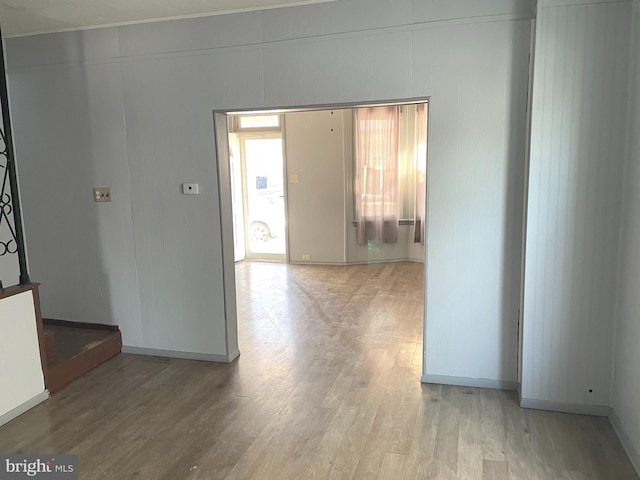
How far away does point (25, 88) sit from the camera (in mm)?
3863

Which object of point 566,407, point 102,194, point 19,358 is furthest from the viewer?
point 102,194

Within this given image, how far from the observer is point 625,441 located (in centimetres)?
253

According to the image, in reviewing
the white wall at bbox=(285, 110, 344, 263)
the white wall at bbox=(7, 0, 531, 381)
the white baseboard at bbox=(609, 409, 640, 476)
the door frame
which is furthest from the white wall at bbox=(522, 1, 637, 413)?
the door frame

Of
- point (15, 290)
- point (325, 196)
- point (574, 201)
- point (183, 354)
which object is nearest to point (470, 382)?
point (574, 201)

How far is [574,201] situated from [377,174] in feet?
14.3

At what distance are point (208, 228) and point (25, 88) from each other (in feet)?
6.27

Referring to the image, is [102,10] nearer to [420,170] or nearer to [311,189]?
[311,189]

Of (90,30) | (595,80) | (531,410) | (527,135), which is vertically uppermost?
(90,30)

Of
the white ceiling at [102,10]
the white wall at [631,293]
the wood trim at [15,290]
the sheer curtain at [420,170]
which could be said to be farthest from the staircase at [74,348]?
the sheer curtain at [420,170]

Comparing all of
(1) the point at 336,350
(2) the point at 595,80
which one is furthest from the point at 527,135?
(1) the point at 336,350

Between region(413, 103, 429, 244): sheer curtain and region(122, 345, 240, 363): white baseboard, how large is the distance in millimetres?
3956

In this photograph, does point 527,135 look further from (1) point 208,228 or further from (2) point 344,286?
(2) point 344,286

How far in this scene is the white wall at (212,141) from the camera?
9.85 feet

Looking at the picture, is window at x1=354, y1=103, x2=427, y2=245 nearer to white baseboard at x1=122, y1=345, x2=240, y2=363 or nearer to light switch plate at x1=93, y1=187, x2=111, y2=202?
white baseboard at x1=122, y1=345, x2=240, y2=363
